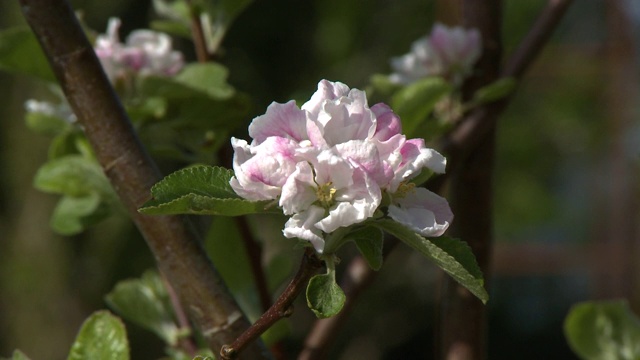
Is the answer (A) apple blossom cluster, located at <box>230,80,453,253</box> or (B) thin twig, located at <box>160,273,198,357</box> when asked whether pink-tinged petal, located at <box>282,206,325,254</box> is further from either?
(B) thin twig, located at <box>160,273,198,357</box>

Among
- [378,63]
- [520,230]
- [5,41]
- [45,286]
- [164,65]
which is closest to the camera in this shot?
[5,41]

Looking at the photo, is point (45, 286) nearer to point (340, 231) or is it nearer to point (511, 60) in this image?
point (511, 60)

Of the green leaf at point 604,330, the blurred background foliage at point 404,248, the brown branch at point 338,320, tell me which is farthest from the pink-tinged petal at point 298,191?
the blurred background foliage at point 404,248

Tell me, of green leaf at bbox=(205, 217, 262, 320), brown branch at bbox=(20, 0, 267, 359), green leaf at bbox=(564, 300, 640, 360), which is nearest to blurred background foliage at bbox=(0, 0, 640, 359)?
green leaf at bbox=(564, 300, 640, 360)

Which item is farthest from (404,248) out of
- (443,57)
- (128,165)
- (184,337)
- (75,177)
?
(128,165)

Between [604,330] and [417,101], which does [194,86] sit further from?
[604,330]

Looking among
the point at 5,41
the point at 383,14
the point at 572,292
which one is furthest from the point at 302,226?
the point at 572,292
